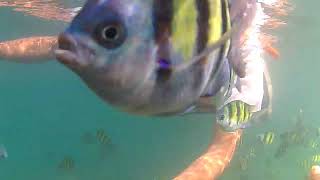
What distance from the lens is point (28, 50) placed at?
13.1 meters

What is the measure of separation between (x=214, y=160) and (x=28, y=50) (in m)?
6.52

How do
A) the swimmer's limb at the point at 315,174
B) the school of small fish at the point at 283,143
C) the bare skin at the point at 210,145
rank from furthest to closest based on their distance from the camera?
the school of small fish at the point at 283,143
the bare skin at the point at 210,145
the swimmer's limb at the point at 315,174

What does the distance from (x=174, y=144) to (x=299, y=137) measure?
7124 mm

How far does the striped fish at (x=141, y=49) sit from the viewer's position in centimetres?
119

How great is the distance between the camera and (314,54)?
37.1 meters

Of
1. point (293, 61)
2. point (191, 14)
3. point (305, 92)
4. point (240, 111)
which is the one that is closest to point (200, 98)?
point (191, 14)

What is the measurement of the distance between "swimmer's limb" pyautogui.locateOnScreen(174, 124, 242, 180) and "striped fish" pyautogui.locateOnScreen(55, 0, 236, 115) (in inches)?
353

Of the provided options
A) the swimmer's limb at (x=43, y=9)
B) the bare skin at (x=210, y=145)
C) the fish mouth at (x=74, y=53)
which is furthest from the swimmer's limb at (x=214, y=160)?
the swimmer's limb at (x=43, y=9)

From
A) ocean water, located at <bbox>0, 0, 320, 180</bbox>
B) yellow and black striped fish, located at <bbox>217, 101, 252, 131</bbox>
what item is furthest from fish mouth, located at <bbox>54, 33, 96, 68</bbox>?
ocean water, located at <bbox>0, 0, 320, 180</bbox>

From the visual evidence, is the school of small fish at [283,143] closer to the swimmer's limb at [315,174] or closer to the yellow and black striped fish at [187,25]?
the swimmer's limb at [315,174]

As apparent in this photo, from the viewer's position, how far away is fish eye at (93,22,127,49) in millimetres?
1162

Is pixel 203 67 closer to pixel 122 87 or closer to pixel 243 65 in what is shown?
pixel 122 87

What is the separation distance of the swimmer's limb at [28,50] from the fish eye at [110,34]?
1227 cm

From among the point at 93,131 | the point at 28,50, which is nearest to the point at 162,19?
the point at 28,50
